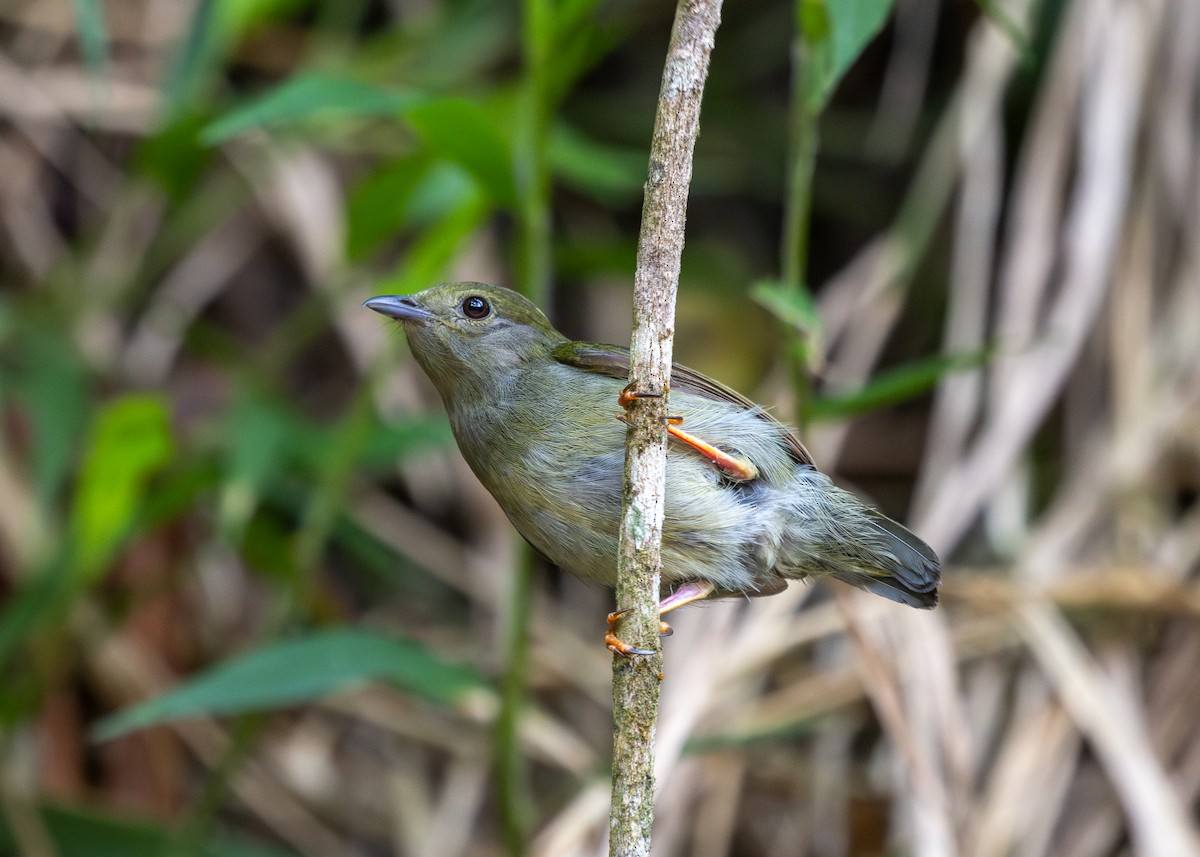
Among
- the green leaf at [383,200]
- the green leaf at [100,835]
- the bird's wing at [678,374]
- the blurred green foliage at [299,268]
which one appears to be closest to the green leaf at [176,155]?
the blurred green foliage at [299,268]

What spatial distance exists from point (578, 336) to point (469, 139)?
9.17ft

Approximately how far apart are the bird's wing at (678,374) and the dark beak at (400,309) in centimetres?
32

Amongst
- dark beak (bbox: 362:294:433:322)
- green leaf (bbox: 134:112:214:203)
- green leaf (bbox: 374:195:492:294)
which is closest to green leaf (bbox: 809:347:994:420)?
dark beak (bbox: 362:294:433:322)

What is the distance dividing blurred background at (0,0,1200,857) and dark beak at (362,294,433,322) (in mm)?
302

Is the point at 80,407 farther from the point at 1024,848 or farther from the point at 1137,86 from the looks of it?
the point at 1137,86

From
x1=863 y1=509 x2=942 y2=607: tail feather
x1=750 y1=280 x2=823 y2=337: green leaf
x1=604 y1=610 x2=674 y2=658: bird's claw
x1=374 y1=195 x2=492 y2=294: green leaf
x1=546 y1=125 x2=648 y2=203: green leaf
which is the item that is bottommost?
x1=604 y1=610 x2=674 y2=658: bird's claw

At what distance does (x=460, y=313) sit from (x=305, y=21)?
11.0 feet

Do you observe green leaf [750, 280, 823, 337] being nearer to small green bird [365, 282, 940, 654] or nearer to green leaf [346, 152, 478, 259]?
small green bird [365, 282, 940, 654]

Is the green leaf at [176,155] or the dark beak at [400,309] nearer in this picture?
the dark beak at [400,309]

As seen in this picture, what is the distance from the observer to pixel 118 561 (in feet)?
15.8

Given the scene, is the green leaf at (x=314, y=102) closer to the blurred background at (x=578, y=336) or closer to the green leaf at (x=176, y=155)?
the blurred background at (x=578, y=336)

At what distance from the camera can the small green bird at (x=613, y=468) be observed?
9.04ft

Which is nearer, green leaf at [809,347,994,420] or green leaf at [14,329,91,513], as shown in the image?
green leaf at [809,347,994,420]

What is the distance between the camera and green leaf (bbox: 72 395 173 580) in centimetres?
351
